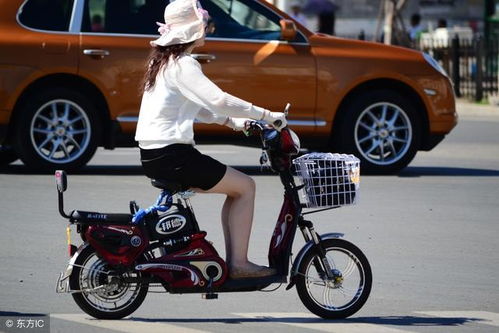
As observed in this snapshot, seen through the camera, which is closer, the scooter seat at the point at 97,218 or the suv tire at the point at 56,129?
the scooter seat at the point at 97,218

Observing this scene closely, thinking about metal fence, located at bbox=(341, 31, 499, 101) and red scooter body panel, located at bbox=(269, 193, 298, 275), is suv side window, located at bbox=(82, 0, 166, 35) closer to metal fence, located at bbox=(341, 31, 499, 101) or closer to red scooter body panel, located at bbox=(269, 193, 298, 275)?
red scooter body panel, located at bbox=(269, 193, 298, 275)

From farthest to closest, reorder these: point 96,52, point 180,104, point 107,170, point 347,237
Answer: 1. point 107,170
2. point 96,52
3. point 347,237
4. point 180,104

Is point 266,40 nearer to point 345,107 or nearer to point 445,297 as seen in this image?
point 345,107

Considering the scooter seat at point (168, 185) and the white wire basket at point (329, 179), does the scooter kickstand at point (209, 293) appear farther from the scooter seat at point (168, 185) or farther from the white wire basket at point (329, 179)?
the white wire basket at point (329, 179)

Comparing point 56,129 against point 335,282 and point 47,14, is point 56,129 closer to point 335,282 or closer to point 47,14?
point 47,14

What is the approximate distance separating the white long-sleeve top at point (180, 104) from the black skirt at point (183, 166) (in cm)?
4

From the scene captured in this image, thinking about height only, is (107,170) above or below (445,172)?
above

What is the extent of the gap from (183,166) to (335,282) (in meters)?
1.00

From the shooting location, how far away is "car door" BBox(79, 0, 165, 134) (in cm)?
1332

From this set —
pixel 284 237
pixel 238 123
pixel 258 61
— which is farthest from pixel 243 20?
pixel 284 237

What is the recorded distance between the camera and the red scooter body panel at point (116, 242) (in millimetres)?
7051

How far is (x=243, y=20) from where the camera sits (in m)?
13.7

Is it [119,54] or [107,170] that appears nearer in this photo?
[119,54]

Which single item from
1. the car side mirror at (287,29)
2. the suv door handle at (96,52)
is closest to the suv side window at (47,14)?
the suv door handle at (96,52)
